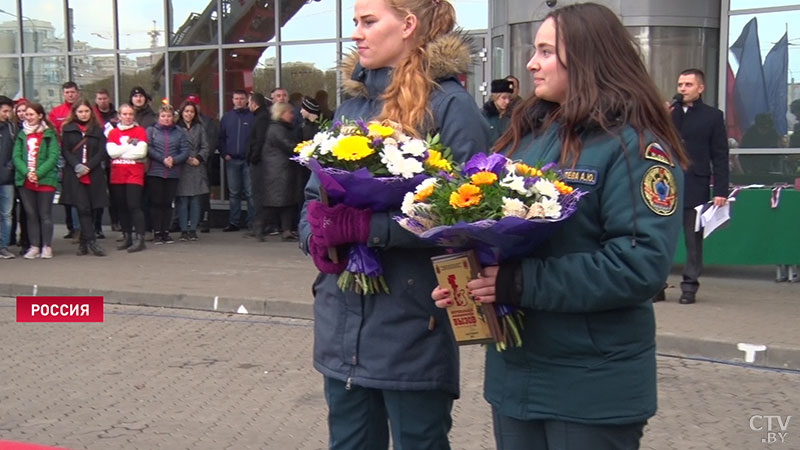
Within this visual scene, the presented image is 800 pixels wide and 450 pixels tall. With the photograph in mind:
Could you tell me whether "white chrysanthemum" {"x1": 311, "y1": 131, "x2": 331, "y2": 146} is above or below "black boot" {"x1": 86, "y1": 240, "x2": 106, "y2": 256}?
above

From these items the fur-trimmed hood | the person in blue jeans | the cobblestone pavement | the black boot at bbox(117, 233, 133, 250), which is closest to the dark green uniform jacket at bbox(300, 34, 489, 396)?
the fur-trimmed hood

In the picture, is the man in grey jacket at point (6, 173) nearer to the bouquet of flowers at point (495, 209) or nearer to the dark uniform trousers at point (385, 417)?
the dark uniform trousers at point (385, 417)

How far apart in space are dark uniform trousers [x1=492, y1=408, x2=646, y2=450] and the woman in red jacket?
10729 millimetres

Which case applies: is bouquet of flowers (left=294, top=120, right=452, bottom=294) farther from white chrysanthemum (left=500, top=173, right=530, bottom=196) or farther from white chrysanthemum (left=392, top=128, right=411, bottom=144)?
white chrysanthemum (left=500, top=173, right=530, bottom=196)

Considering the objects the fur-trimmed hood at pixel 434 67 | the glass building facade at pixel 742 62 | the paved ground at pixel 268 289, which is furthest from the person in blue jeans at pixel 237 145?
the fur-trimmed hood at pixel 434 67

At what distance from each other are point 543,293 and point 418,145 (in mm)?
596

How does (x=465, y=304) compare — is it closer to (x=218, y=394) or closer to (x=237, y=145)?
(x=218, y=394)

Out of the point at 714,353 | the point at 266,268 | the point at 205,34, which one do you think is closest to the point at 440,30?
the point at 714,353

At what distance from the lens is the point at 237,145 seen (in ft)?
48.4

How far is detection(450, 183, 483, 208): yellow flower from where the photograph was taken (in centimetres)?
254

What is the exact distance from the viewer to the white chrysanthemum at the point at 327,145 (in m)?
2.94

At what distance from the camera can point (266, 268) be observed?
11.5 meters

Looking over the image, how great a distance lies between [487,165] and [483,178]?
3.3 inches
